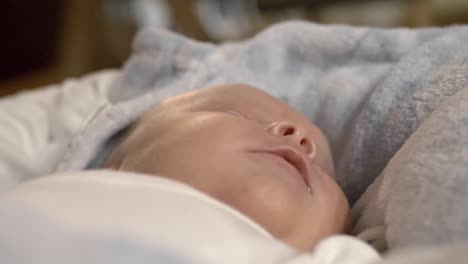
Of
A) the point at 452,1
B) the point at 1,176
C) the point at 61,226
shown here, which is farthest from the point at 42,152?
the point at 452,1

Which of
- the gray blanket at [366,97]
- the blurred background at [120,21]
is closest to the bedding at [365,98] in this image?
the gray blanket at [366,97]

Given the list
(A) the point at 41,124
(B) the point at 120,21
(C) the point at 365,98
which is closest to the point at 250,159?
(C) the point at 365,98

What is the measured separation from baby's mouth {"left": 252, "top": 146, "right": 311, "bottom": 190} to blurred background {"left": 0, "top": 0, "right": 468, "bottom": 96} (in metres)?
1.49

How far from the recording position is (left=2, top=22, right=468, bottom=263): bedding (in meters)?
0.40

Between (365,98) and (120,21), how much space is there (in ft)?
6.48

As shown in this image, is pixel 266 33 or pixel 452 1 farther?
pixel 452 1

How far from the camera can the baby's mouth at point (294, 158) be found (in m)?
0.48

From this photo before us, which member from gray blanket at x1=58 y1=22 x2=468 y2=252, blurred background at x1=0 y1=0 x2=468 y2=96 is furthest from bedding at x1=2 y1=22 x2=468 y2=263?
blurred background at x1=0 y1=0 x2=468 y2=96

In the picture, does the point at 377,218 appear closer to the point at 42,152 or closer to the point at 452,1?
the point at 42,152

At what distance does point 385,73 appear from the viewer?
0.69 meters

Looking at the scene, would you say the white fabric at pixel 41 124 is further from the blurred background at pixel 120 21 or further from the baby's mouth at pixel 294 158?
the blurred background at pixel 120 21

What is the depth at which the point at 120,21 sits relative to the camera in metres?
2.52

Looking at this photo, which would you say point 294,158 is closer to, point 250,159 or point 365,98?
point 250,159

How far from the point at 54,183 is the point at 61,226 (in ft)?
0.17
